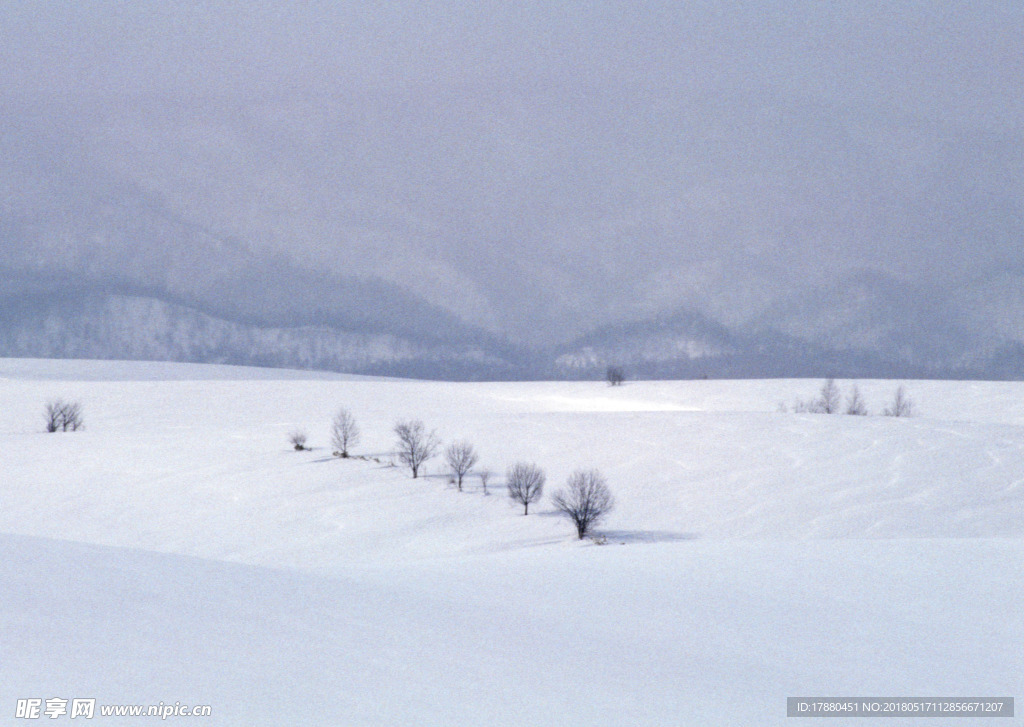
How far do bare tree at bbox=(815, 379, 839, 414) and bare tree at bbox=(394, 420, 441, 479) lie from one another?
26.1 metres

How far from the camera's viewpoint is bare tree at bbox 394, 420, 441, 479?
93.1 ft

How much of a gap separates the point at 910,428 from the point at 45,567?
3116 cm

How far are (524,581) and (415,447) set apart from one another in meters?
20.1

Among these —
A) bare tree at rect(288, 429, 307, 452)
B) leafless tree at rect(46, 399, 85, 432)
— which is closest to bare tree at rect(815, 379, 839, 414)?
bare tree at rect(288, 429, 307, 452)

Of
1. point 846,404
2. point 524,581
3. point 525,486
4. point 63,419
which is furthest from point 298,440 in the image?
point 846,404

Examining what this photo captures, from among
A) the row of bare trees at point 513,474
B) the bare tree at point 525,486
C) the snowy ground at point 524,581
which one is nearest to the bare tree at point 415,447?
the row of bare trees at point 513,474

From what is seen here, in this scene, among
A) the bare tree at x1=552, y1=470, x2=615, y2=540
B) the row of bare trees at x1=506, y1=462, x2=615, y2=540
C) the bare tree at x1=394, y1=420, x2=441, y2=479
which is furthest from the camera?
the bare tree at x1=394, y1=420, x2=441, y2=479

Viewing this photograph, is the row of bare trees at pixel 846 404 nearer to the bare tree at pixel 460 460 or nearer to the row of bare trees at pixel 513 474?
the row of bare trees at pixel 513 474

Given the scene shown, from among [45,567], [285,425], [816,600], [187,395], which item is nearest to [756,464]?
[816,600]

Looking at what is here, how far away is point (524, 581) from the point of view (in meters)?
9.66

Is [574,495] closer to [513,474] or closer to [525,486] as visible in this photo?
[525,486]

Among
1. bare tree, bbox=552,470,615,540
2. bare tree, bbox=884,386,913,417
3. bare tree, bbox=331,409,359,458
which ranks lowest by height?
bare tree, bbox=552,470,615,540

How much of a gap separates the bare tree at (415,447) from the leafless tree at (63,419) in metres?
17.0

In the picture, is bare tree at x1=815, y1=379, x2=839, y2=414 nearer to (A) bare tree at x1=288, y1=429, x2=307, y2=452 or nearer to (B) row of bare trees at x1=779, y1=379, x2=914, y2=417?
(B) row of bare trees at x1=779, y1=379, x2=914, y2=417
